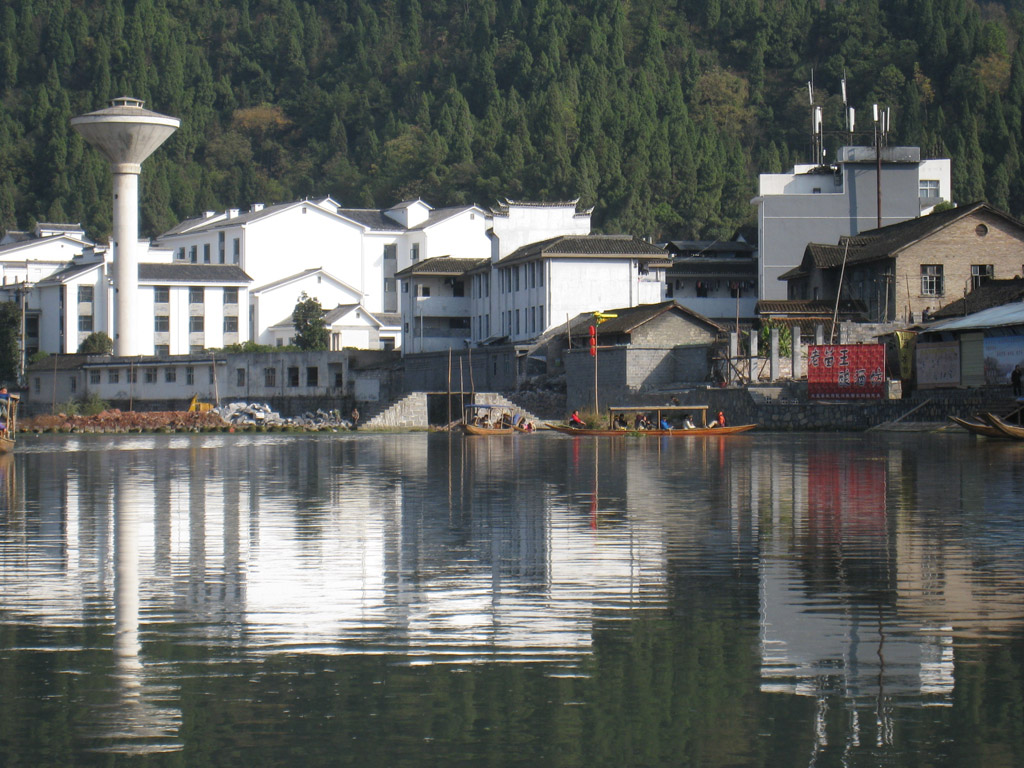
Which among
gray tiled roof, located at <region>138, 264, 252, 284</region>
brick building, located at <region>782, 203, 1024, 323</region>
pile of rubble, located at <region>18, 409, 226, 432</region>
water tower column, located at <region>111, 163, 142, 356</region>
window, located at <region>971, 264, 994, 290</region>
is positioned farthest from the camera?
gray tiled roof, located at <region>138, 264, 252, 284</region>

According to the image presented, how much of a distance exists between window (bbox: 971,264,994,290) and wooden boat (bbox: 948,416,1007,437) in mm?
20263

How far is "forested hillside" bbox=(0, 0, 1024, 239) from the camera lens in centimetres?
11081

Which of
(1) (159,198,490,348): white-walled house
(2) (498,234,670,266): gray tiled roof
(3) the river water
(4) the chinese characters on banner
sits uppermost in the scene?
(1) (159,198,490,348): white-walled house

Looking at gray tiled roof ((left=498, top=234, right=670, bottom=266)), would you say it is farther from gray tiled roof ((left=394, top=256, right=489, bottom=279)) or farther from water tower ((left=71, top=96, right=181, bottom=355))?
water tower ((left=71, top=96, right=181, bottom=355))

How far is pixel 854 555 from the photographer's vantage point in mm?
14578

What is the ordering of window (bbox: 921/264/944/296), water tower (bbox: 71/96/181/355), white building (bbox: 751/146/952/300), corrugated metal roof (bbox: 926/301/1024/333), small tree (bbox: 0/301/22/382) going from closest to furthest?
corrugated metal roof (bbox: 926/301/1024/333) < window (bbox: 921/264/944/296) < white building (bbox: 751/146/952/300) < water tower (bbox: 71/96/181/355) < small tree (bbox: 0/301/22/382)

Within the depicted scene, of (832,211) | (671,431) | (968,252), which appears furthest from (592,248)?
(671,431)

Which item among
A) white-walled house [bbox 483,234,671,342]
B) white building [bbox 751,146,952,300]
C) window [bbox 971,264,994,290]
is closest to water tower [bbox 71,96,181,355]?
white-walled house [bbox 483,234,671,342]

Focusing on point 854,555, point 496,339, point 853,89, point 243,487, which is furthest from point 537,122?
point 854,555

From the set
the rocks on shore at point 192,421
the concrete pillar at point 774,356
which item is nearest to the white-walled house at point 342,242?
the rocks on shore at point 192,421

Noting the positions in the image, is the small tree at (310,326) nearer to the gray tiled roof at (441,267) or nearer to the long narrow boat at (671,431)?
the gray tiled roof at (441,267)

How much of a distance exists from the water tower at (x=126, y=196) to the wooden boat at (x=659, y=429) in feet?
126

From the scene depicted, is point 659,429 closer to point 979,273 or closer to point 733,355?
point 733,355

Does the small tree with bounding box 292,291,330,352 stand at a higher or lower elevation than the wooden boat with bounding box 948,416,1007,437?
higher
